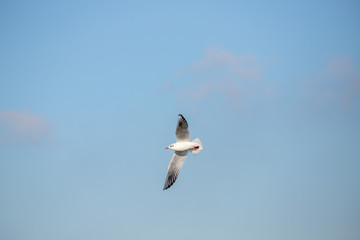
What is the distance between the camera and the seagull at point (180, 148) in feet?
92.7

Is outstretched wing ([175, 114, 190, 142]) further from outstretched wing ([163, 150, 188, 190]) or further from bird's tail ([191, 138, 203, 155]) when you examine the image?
outstretched wing ([163, 150, 188, 190])

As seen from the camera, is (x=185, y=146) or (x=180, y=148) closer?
(x=185, y=146)

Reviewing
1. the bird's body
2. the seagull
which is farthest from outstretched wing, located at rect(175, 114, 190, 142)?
the bird's body

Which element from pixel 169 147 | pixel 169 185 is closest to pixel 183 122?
pixel 169 147

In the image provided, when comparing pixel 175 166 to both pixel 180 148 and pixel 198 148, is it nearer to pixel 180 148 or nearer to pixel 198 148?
pixel 180 148

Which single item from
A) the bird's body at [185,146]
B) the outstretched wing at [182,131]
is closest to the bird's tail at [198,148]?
the bird's body at [185,146]

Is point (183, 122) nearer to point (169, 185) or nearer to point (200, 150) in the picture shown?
point (200, 150)

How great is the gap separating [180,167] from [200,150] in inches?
77.0

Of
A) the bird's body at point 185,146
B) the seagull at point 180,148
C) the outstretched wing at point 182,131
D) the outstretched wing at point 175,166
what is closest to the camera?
the outstretched wing at point 182,131

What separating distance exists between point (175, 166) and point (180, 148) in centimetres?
158

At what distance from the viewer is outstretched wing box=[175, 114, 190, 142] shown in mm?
28094

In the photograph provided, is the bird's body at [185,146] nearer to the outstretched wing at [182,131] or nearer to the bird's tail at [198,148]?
the bird's tail at [198,148]

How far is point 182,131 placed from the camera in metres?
28.4

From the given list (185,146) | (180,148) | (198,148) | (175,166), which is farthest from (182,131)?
(175,166)
